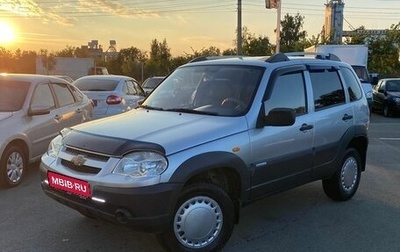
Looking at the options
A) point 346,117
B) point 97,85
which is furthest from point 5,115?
point 97,85

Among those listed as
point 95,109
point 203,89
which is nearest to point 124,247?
point 203,89

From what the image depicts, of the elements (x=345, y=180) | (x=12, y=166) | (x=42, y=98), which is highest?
(x=42, y=98)

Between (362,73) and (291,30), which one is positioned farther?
(291,30)

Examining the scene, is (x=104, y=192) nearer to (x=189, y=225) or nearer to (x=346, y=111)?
(x=189, y=225)

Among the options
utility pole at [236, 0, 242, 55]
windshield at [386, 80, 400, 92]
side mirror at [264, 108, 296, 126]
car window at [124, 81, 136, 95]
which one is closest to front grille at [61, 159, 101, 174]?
side mirror at [264, 108, 296, 126]

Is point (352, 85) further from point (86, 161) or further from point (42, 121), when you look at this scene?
point (42, 121)

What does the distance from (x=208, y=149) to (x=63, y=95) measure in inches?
182

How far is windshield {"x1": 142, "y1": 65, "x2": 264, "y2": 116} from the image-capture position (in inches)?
183

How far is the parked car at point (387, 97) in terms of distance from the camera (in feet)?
60.1

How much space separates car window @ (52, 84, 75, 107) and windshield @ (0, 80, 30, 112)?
671 mm

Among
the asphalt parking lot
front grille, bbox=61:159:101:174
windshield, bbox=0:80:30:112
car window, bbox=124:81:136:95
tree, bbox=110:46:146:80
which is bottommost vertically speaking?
tree, bbox=110:46:146:80

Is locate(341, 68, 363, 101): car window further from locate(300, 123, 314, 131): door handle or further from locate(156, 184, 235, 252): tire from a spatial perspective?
locate(156, 184, 235, 252): tire

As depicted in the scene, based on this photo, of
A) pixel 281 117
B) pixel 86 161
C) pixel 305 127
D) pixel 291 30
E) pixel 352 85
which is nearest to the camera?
pixel 86 161

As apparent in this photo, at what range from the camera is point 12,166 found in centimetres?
641
